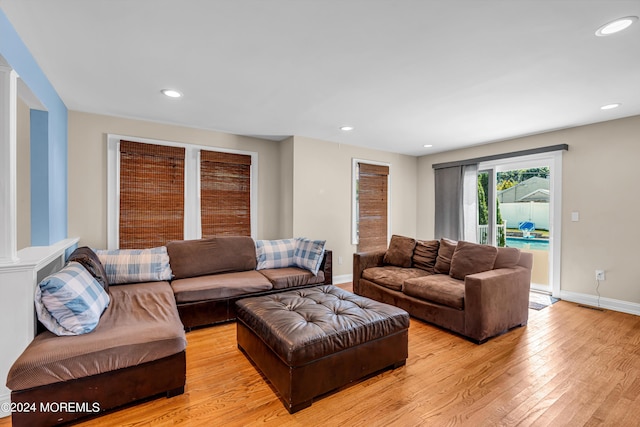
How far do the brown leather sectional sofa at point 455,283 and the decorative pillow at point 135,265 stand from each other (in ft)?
7.79

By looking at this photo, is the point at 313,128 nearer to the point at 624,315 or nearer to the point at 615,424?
the point at 615,424

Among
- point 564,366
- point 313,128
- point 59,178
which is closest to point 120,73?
point 59,178

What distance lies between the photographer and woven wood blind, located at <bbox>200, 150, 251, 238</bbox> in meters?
4.04

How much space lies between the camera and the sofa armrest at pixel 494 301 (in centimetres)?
→ 265

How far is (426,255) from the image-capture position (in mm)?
3826

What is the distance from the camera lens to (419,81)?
8.16 ft

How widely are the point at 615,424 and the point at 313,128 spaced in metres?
3.75

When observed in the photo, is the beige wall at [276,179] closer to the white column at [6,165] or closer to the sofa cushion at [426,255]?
the sofa cushion at [426,255]

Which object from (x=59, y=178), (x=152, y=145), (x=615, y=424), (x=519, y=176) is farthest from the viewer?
(x=519, y=176)

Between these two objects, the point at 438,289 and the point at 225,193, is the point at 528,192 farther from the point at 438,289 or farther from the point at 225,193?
the point at 225,193

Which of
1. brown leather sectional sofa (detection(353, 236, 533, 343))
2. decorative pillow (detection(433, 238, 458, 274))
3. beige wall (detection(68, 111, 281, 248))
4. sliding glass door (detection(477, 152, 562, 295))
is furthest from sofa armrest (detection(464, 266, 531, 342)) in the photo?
beige wall (detection(68, 111, 281, 248))

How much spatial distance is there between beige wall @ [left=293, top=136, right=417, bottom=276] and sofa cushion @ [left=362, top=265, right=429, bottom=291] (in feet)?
3.19

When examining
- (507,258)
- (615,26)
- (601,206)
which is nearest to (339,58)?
(615,26)

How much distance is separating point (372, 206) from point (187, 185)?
9.97 feet
